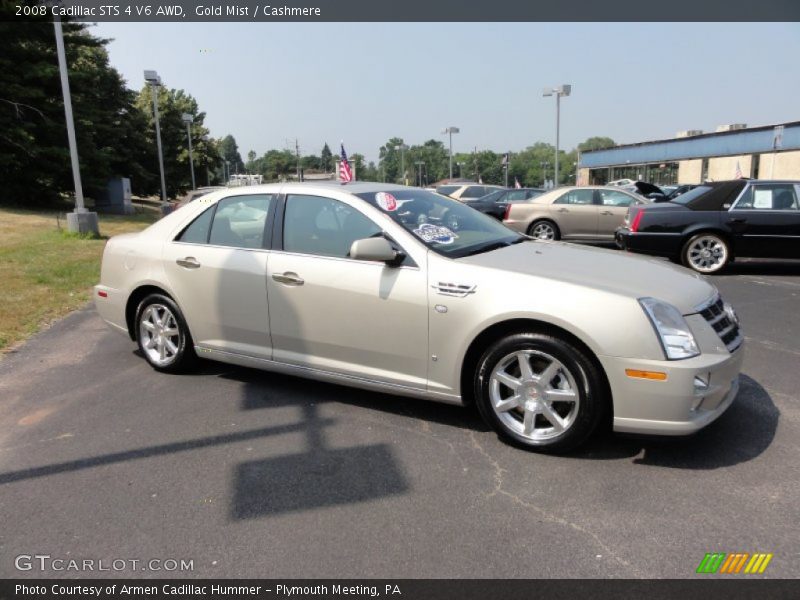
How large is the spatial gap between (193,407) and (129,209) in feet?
86.7

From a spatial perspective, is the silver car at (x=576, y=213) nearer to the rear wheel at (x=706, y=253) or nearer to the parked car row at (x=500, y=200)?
the parked car row at (x=500, y=200)

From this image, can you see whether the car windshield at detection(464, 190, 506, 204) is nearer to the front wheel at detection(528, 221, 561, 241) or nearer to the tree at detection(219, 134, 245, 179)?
the front wheel at detection(528, 221, 561, 241)

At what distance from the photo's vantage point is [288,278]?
4.21m

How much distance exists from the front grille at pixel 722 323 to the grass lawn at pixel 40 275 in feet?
20.4

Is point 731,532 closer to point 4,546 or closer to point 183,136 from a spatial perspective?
point 4,546

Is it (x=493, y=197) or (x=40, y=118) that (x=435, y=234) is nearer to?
(x=493, y=197)

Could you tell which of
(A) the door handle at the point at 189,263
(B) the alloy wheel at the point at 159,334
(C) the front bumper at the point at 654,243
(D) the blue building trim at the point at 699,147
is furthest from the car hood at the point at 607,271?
(D) the blue building trim at the point at 699,147

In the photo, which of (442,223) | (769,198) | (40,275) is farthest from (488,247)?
(40,275)

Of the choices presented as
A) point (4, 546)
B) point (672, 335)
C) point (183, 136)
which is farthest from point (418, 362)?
point (183, 136)

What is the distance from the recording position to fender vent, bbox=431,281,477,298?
3568mm

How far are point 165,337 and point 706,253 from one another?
8786mm

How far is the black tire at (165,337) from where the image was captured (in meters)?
4.91

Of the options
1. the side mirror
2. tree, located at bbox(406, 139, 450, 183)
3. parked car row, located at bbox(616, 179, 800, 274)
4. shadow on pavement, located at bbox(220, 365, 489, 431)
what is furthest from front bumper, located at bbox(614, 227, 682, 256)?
tree, located at bbox(406, 139, 450, 183)

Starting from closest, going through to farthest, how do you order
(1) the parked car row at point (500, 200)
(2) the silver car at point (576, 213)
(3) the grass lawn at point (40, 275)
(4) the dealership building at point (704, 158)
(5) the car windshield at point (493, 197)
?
(3) the grass lawn at point (40, 275)
(2) the silver car at point (576, 213)
(1) the parked car row at point (500, 200)
(5) the car windshield at point (493, 197)
(4) the dealership building at point (704, 158)
